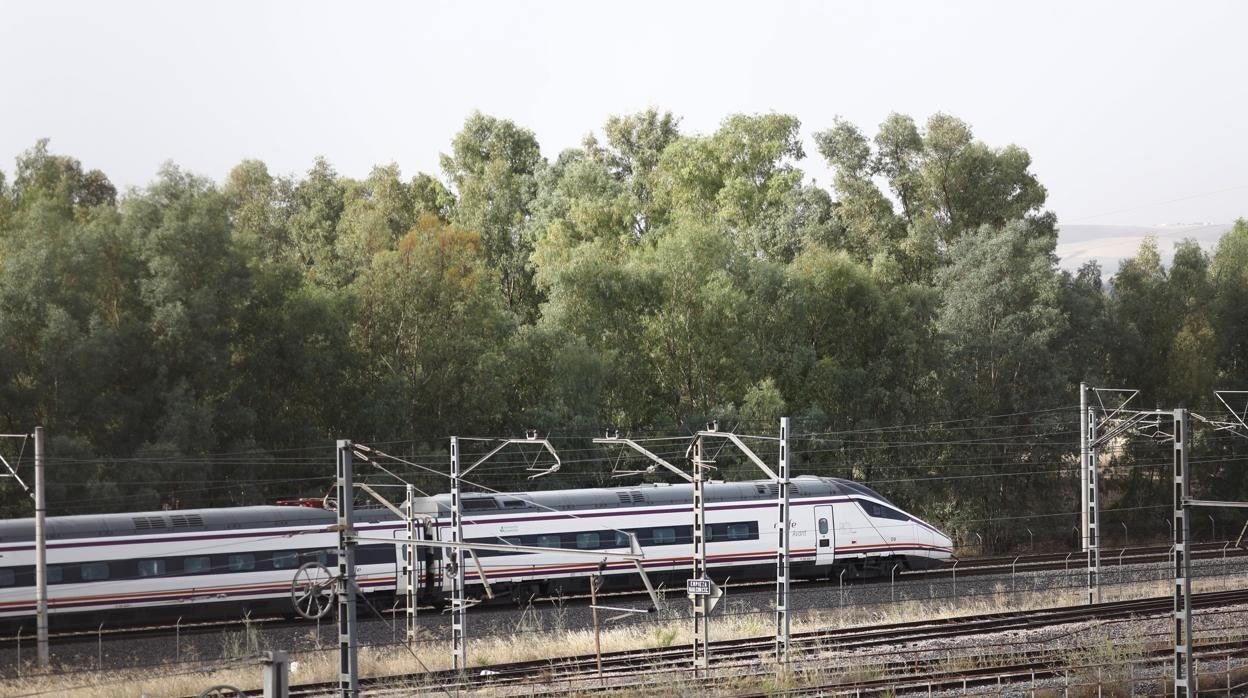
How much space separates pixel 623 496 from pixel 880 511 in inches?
314

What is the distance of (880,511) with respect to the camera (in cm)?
4128

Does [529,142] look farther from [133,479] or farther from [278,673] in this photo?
[278,673]

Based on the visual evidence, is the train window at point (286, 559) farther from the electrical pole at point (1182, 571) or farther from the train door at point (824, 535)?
the electrical pole at point (1182, 571)

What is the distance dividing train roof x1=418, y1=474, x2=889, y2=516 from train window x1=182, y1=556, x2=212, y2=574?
5.93 m

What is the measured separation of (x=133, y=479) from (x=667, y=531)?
54.2 feet

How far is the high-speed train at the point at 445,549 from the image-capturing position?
33.2 m

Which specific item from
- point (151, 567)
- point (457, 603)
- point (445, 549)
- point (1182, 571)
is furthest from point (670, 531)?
point (1182, 571)

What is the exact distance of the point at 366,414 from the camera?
1950 inches

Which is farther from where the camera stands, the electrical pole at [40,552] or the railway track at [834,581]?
the railway track at [834,581]

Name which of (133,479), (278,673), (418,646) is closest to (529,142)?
(133,479)

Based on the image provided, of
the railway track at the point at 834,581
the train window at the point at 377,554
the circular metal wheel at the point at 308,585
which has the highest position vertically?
the train window at the point at 377,554

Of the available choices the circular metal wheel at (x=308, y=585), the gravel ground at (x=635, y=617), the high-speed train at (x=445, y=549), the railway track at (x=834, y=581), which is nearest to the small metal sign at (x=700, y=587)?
the high-speed train at (x=445, y=549)

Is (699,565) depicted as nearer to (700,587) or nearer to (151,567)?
(700,587)

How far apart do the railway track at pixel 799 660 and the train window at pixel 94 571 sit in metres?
8.80
